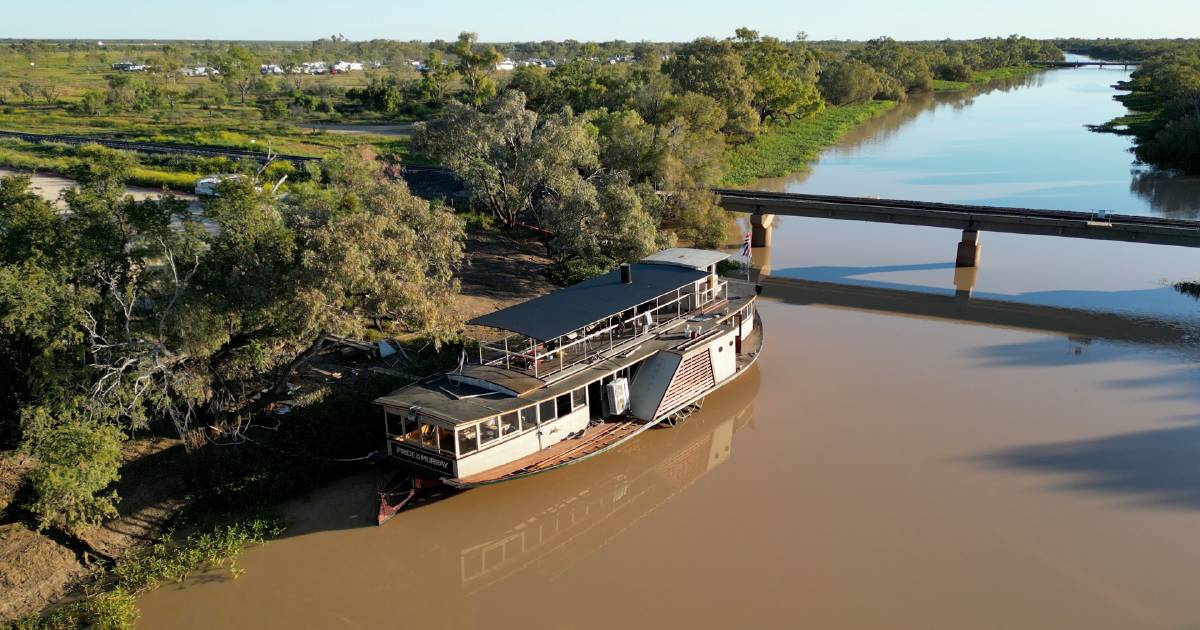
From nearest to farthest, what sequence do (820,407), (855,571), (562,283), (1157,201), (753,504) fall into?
(855,571), (753,504), (820,407), (562,283), (1157,201)

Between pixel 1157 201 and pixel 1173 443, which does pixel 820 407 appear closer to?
pixel 1173 443

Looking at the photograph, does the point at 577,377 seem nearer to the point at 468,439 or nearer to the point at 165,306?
the point at 468,439

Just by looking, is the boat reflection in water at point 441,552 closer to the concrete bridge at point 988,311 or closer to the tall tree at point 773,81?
the concrete bridge at point 988,311

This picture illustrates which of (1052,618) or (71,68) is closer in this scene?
(1052,618)

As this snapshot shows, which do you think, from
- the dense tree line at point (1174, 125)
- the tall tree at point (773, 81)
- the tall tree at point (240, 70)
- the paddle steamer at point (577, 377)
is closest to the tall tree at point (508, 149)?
the paddle steamer at point (577, 377)

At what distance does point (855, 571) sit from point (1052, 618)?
375 centimetres

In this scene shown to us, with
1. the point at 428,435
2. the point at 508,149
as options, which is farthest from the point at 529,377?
the point at 508,149

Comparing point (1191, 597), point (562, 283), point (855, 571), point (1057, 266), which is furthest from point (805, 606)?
point (1057, 266)

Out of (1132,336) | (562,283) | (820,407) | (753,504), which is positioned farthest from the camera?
(562,283)

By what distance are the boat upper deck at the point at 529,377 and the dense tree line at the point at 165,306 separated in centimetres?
161

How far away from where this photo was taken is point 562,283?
3744 centimetres

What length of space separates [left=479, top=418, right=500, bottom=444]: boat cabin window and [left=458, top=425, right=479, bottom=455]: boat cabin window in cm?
17

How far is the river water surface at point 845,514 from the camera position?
17453 millimetres

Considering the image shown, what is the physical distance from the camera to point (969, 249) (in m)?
42.0
